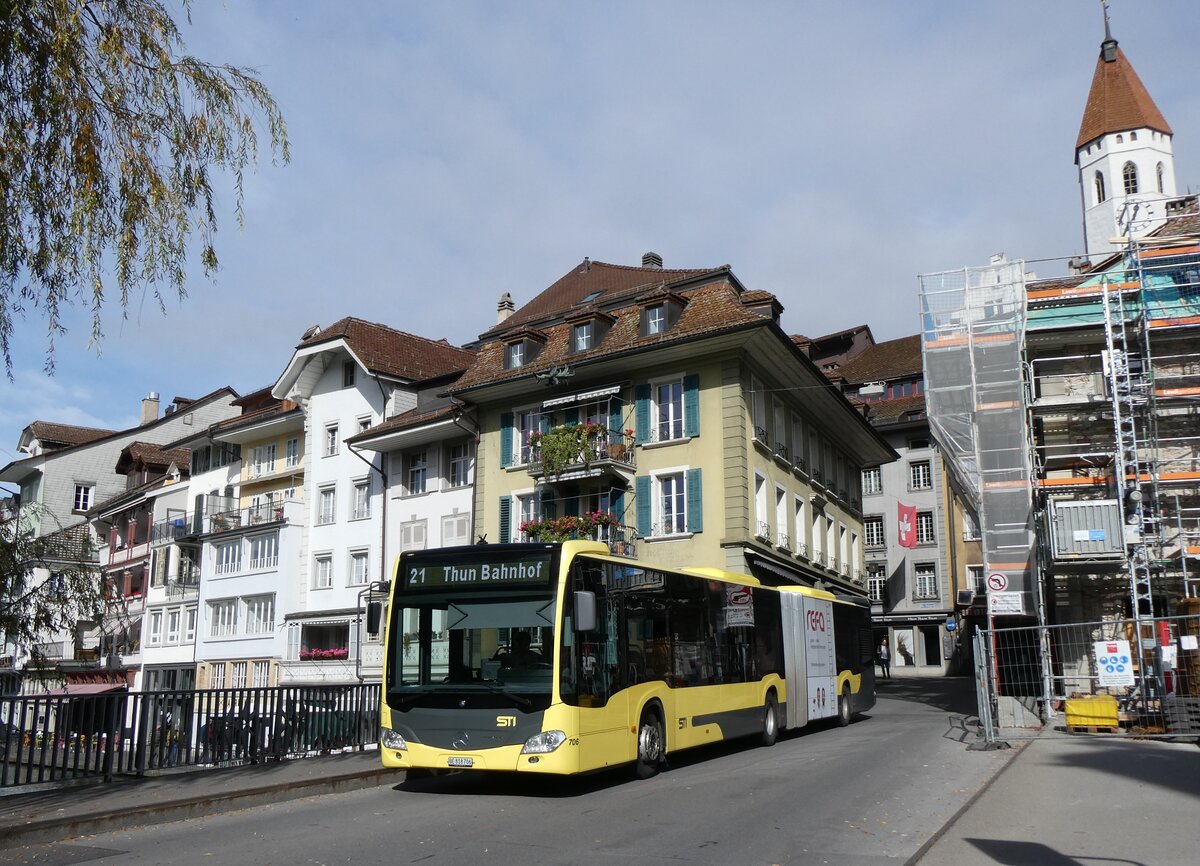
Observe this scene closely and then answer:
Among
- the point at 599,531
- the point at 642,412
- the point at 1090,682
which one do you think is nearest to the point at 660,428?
the point at 642,412

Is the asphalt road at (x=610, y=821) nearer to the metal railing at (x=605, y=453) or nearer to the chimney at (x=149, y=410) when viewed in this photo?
the metal railing at (x=605, y=453)

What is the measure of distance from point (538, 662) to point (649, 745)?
278 centimetres

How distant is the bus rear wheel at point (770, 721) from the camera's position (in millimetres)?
18672

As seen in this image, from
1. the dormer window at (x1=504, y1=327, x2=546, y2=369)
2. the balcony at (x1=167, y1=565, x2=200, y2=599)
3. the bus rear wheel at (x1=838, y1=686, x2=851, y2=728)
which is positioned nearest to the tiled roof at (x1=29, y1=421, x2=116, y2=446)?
the balcony at (x1=167, y1=565, x2=200, y2=599)

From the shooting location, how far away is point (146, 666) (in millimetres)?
49312

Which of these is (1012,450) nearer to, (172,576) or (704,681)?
(704,681)

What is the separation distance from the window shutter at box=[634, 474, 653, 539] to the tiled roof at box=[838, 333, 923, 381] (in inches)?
1236

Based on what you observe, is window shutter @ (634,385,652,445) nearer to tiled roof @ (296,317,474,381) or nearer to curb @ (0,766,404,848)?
tiled roof @ (296,317,474,381)

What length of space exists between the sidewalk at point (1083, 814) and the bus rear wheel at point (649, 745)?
418 centimetres

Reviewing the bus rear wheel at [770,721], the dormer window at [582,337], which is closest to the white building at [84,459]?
the dormer window at [582,337]

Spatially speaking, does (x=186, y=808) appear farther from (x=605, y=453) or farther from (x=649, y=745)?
(x=605, y=453)

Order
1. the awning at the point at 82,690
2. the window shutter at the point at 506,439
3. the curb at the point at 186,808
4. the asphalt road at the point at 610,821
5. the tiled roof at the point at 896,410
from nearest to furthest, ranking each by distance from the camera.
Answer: the asphalt road at the point at 610,821 < the curb at the point at 186,808 < the awning at the point at 82,690 < the window shutter at the point at 506,439 < the tiled roof at the point at 896,410

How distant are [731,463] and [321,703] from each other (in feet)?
52.2

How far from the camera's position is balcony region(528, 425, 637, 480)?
3144 centimetres
